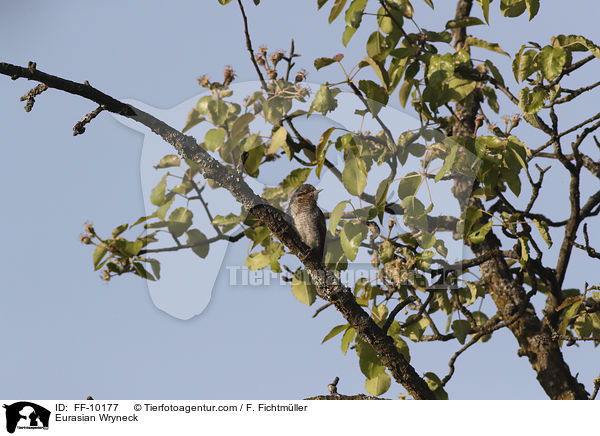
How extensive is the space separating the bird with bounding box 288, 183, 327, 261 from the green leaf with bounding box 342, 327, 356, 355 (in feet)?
0.79

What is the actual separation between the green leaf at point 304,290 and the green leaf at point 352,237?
233 mm

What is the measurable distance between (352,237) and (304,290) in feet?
0.89

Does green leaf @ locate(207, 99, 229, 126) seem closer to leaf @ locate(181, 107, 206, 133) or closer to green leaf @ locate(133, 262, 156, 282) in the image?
leaf @ locate(181, 107, 206, 133)

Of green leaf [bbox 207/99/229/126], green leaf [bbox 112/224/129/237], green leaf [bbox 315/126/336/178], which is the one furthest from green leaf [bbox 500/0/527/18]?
green leaf [bbox 112/224/129/237]

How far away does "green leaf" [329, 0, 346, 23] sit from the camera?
6.23ft

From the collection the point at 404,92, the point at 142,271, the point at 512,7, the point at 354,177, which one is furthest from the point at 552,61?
the point at 142,271

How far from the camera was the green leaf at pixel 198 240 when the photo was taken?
2.13m

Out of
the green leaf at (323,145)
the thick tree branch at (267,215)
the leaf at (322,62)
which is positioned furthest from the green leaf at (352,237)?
the leaf at (322,62)

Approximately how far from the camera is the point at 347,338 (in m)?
1.86

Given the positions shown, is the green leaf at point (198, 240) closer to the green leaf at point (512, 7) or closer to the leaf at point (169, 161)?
the leaf at point (169, 161)

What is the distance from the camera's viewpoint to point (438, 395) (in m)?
2.05

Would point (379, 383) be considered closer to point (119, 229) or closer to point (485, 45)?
point (119, 229)

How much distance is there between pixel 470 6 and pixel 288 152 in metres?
1.27
